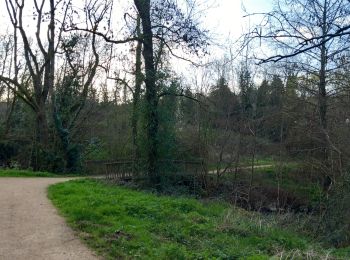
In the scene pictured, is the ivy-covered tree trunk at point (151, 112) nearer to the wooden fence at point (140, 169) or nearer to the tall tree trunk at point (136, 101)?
the wooden fence at point (140, 169)

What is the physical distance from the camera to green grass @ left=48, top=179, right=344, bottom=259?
22.1ft

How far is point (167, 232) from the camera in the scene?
8.13 meters

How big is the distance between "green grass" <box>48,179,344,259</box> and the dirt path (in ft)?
0.91

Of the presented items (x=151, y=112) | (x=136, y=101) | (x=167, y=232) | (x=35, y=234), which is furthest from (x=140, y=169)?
(x=35, y=234)

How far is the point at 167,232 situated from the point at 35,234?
243 centimetres

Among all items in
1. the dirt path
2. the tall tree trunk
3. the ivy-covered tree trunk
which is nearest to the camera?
the dirt path

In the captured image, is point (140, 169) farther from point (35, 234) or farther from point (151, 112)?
point (35, 234)

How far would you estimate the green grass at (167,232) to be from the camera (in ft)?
22.1

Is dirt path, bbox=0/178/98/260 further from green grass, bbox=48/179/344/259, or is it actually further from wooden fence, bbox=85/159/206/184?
wooden fence, bbox=85/159/206/184

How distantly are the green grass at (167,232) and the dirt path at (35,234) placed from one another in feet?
0.91

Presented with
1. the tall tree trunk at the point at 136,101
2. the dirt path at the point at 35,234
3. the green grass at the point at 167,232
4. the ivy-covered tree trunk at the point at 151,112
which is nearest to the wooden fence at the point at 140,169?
the ivy-covered tree trunk at the point at 151,112

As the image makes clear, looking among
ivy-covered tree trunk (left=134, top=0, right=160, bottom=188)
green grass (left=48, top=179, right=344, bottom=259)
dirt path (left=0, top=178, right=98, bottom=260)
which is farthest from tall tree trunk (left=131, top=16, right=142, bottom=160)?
green grass (left=48, top=179, right=344, bottom=259)

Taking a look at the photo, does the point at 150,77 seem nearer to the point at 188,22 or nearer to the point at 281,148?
the point at 188,22

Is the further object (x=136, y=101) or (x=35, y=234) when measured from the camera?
(x=136, y=101)
